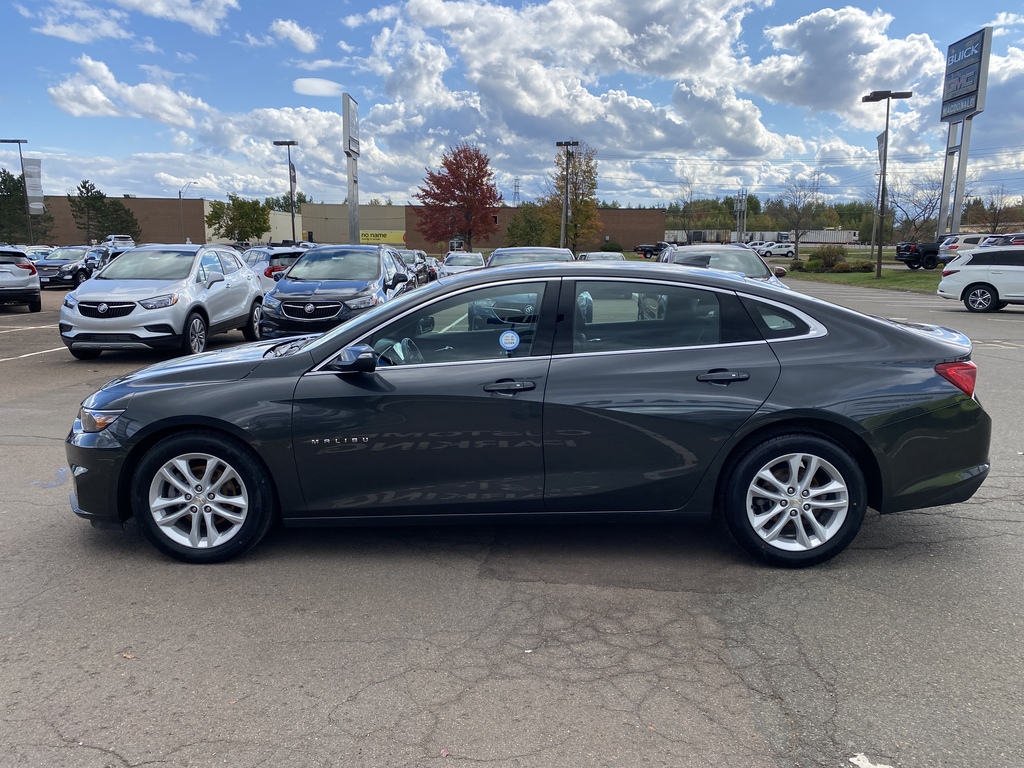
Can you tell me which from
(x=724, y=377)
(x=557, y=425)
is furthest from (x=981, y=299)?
(x=557, y=425)

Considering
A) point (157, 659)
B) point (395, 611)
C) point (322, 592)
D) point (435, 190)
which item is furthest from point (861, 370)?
point (435, 190)

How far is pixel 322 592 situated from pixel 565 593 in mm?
1221

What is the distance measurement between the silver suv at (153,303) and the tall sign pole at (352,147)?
941 inches

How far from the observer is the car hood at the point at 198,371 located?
434 centimetres

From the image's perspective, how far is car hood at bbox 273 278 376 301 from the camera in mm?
12414

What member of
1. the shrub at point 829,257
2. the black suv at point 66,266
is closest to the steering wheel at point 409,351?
the black suv at point 66,266

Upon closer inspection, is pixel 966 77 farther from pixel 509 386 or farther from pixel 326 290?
pixel 509 386

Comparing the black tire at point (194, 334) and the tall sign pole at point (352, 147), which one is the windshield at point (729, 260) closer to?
the black tire at point (194, 334)

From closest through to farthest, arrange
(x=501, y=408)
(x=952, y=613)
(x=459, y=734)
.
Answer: (x=459, y=734), (x=952, y=613), (x=501, y=408)

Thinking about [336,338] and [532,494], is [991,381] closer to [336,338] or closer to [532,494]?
[532,494]

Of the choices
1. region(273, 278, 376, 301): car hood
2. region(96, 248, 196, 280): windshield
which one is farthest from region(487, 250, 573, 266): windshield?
region(96, 248, 196, 280): windshield

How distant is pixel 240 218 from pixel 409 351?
6940 centimetres

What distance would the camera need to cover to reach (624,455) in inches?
166

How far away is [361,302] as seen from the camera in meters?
12.5
